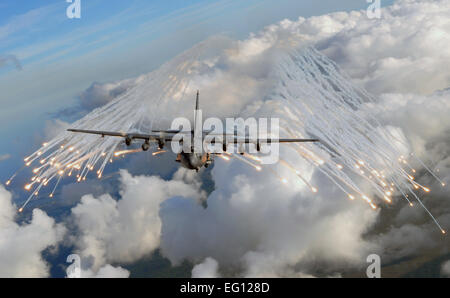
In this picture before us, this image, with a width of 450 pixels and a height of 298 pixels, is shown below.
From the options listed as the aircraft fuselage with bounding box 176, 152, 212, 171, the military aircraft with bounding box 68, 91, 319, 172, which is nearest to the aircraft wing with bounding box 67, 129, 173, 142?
the military aircraft with bounding box 68, 91, 319, 172

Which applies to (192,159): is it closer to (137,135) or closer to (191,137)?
(191,137)

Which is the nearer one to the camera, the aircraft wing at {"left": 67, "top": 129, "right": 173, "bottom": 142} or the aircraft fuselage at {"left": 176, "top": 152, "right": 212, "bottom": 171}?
the aircraft wing at {"left": 67, "top": 129, "right": 173, "bottom": 142}

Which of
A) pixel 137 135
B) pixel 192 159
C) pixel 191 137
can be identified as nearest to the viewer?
pixel 137 135

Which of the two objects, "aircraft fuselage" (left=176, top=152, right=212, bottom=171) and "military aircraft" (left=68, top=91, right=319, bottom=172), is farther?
"aircraft fuselage" (left=176, top=152, right=212, bottom=171)

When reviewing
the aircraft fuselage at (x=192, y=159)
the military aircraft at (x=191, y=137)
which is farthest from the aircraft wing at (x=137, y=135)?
the aircraft fuselage at (x=192, y=159)

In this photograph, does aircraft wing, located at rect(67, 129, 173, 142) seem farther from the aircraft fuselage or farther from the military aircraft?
the aircraft fuselage

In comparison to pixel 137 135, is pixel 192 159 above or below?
below

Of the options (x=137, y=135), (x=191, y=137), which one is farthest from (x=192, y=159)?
(x=137, y=135)

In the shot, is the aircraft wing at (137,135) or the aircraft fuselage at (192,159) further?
the aircraft fuselage at (192,159)

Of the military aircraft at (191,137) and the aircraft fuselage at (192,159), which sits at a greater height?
the military aircraft at (191,137)

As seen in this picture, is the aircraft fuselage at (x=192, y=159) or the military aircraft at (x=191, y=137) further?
the aircraft fuselage at (x=192, y=159)

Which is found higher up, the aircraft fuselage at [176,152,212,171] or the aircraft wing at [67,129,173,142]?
the aircraft wing at [67,129,173,142]

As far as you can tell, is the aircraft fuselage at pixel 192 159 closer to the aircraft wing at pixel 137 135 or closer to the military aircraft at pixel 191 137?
the military aircraft at pixel 191 137
